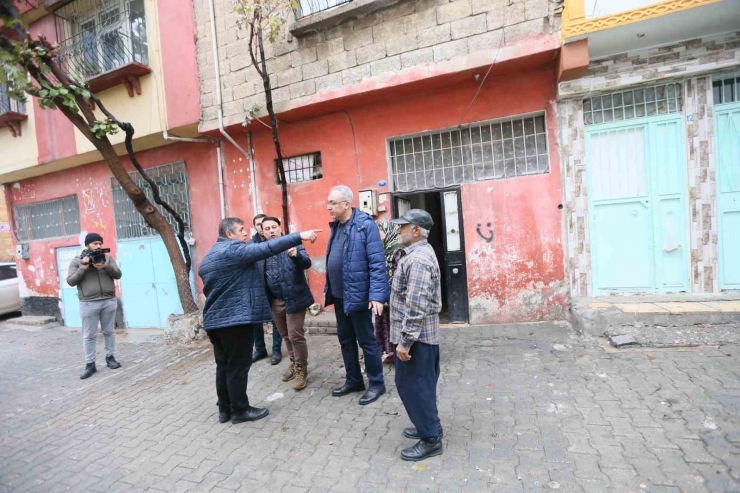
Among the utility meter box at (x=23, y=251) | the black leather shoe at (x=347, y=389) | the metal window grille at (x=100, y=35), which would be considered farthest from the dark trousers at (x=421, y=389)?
the utility meter box at (x=23, y=251)

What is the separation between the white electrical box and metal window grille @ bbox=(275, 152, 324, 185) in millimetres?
937

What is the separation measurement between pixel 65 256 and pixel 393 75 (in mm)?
9094

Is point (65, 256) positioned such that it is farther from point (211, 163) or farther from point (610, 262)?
point (610, 262)

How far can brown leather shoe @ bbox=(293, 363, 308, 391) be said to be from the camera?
13.2 ft

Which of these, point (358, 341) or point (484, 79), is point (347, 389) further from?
point (484, 79)

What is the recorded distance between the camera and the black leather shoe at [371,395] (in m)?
3.55

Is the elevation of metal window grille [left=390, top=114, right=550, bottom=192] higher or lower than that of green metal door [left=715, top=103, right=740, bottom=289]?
higher

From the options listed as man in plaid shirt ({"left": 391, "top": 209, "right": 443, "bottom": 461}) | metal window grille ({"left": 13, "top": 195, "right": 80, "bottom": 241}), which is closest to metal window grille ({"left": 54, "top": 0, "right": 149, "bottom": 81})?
metal window grille ({"left": 13, "top": 195, "right": 80, "bottom": 241})

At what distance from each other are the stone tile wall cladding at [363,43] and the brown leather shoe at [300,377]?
13.3 ft

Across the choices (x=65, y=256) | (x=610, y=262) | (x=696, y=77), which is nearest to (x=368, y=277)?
(x=610, y=262)

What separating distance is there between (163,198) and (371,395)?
6.60m

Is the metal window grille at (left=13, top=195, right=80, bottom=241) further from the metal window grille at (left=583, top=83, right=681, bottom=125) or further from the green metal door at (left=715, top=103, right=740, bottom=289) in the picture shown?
the green metal door at (left=715, top=103, right=740, bottom=289)

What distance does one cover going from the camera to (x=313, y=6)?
6.15 meters

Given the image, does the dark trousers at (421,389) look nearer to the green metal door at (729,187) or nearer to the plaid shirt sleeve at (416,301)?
the plaid shirt sleeve at (416,301)
